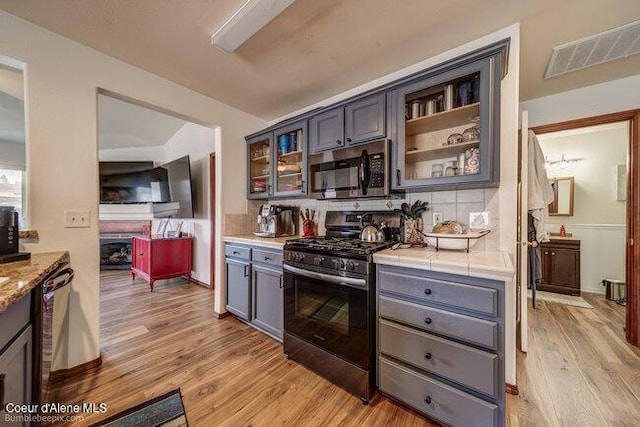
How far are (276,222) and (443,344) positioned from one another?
75.4 inches

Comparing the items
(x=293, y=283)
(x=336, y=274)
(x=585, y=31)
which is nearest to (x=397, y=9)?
(x=585, y=31)

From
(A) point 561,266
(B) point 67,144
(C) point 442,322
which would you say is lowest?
(A) point 561,266

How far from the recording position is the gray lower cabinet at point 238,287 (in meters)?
2.49

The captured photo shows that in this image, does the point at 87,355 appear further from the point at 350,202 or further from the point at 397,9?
the point at 397,9

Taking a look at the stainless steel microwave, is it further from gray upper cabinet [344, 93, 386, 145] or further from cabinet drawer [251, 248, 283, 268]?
cabinet drawer [251, 248, 283, 268]

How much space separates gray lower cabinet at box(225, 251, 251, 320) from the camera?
2486mm

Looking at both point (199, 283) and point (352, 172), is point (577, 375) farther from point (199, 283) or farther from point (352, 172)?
point (199, 283)

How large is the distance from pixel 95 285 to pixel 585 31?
402cm

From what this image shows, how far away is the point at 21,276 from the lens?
40.1 inches

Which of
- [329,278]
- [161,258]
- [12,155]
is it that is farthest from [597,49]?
[161,258]

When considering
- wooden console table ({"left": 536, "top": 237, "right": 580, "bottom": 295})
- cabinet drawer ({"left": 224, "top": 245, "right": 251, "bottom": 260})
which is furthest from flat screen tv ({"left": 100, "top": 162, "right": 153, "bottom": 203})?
wooden console table ({"left": 536, "top": 237, "right": 580, "bottom": 295})

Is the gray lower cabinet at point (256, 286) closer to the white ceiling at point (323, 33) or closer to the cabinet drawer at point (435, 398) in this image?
→ the cabinet drawer at point (435, 398)

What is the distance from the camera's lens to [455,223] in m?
1.74

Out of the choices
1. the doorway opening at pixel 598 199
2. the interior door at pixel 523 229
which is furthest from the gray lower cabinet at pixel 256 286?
the doorway opening at pixel 598 199
